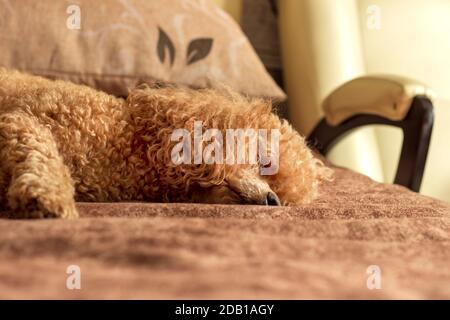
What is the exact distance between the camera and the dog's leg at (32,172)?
71 cm

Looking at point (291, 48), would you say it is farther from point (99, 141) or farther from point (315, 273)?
point (315, 273)

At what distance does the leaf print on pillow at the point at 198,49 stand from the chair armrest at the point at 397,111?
42 centimetres

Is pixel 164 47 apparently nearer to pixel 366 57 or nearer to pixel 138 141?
pixel 138 141

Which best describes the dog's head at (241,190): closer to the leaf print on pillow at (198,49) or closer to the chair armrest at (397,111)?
the leaf print on pillow at (198,49)

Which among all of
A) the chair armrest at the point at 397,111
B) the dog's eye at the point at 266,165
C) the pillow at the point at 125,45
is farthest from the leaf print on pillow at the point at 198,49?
the dog's eye at the point at 266,165

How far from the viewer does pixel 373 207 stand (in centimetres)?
93

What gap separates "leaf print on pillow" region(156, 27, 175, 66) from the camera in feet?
4.56

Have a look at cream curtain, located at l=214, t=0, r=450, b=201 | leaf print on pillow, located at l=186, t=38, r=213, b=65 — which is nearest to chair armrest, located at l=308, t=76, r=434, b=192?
cream curtain, located at l=214, t=0, r=450, b=201

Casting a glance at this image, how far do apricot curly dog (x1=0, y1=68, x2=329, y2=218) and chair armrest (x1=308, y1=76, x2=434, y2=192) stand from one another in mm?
603

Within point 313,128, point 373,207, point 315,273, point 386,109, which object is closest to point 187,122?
point 373,207

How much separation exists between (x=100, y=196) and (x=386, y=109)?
0.87 meters

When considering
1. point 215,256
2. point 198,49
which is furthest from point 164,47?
point 215,256

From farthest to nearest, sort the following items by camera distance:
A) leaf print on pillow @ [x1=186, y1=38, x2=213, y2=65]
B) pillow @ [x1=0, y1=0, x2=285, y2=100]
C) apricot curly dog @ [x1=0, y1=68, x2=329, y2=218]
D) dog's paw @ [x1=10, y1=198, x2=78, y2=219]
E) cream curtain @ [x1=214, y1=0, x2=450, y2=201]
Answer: cream curtain @ [x1=214, y1=0, x2=450, y2=201] < leaf print on pillow @ [x1=186, y1=38, x2=213, y2=65] < pillow @ [x1=0, y1=0, x2=285, y2=100] < apricot curly dog @ [x1=0, y1=68, x2=329, y2=218] < dog's paw @ [x1=10, y1=198, x2=78, y2=219]

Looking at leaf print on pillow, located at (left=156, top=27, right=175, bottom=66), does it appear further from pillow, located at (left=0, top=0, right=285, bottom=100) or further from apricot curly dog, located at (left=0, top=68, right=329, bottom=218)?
apricot curly dog, located at (left=0, top=68, right=329, bottom=218)
